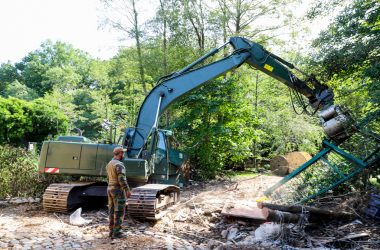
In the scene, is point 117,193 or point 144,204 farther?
point 144,204

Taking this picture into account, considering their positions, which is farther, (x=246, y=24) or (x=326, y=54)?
(x=246, y=24)

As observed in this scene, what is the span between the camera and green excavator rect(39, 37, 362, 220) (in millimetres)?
6578

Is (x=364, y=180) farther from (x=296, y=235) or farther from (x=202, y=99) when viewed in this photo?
(x=202, y=99)

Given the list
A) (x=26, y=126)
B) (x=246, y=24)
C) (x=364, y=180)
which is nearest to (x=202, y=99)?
(x=246, y=24)

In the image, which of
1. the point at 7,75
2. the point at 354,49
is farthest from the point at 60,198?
the point at 7,75

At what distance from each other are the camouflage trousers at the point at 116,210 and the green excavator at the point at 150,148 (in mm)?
730

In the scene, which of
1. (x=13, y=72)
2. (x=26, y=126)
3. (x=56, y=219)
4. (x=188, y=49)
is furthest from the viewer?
(x=13, y=72)

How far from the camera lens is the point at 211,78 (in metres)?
7.90

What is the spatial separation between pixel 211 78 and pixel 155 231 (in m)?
3.82

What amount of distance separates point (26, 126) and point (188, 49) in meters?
10.2

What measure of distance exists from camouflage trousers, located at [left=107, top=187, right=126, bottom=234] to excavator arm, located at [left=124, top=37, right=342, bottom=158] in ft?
7.33

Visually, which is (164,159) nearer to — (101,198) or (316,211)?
(101,198)

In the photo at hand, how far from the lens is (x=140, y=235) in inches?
211

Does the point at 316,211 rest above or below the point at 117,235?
above
